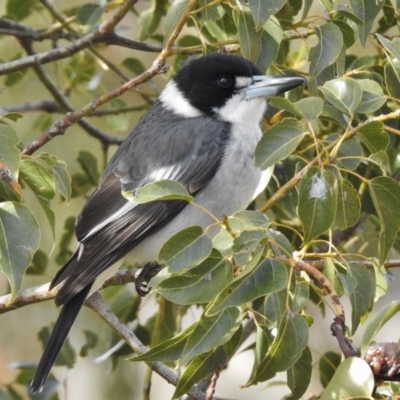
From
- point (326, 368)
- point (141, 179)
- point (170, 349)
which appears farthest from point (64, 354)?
point (170, 349)

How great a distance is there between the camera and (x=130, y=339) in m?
2.38

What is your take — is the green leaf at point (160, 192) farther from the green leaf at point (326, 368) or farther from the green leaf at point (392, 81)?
the green leaf at point (326, 368)

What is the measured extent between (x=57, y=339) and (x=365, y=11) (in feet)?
4.17

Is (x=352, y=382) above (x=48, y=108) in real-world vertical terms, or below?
above

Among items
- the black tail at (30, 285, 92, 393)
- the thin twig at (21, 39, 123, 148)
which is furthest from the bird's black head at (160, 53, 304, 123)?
the black tail at (30, 285, 92, 393)

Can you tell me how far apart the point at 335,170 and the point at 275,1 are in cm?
42

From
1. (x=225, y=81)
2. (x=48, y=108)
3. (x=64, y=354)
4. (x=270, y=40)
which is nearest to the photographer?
(x=270, y=40)

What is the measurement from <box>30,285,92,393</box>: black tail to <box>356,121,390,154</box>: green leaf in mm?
1091

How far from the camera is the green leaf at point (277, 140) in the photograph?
1911mm

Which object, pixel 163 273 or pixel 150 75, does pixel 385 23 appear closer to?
pixel 150 75

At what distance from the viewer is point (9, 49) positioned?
12.1ft

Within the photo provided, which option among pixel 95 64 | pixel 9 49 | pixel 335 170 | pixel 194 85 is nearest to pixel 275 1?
pixel 335 170

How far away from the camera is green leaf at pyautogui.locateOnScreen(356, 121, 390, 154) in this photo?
1.92m

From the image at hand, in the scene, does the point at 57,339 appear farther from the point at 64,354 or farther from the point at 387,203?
the point at 387,203
